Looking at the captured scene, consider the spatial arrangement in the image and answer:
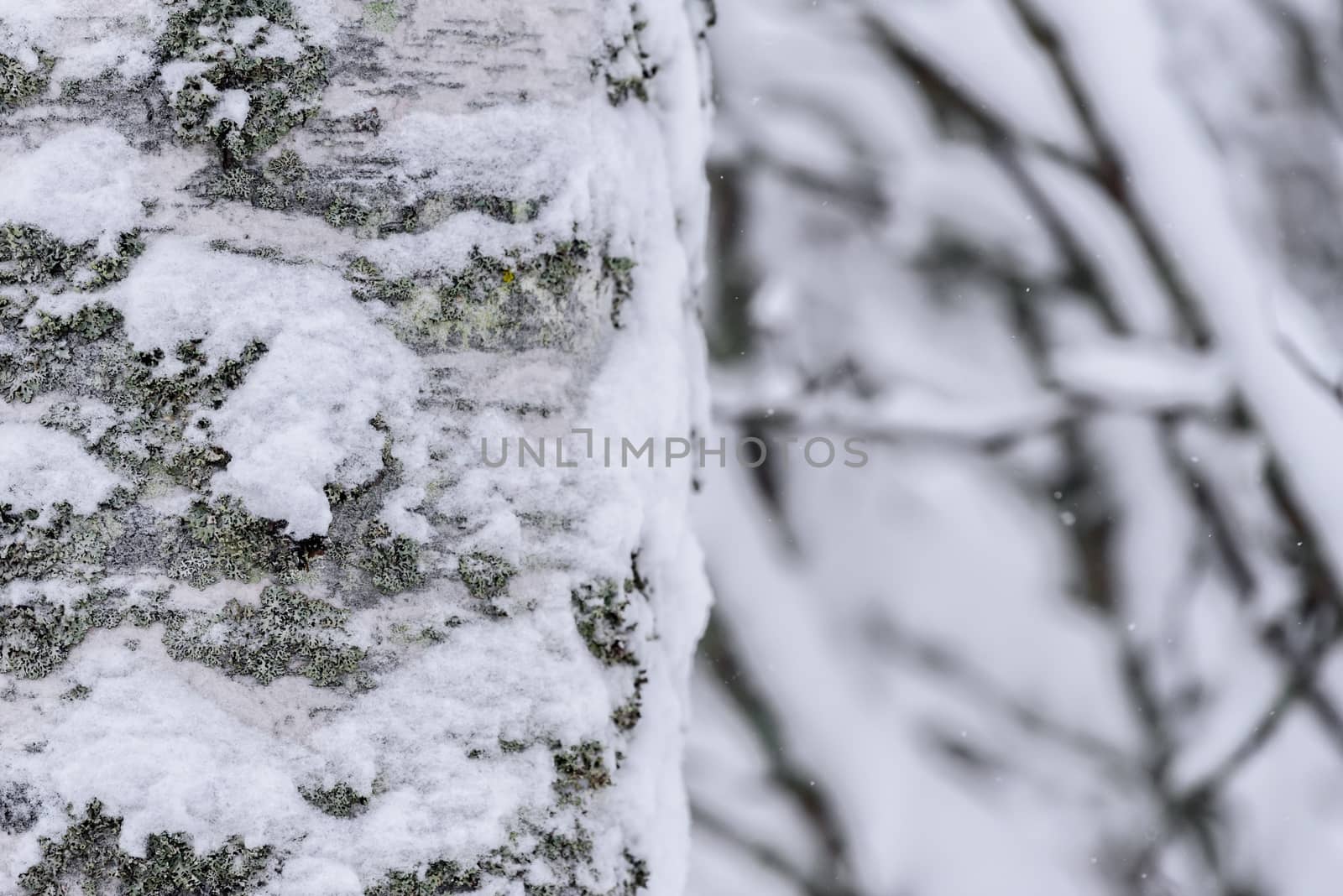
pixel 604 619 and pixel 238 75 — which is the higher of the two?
pixel 238 75

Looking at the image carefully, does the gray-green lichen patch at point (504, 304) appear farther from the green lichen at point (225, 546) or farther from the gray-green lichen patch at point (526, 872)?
the gray-green lichen patch at point (526, 872)

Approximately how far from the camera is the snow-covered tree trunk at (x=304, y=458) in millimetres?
579

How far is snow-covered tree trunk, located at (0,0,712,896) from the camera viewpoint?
1.90 feet

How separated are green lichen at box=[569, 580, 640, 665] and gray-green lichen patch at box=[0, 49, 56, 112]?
44 centimetres

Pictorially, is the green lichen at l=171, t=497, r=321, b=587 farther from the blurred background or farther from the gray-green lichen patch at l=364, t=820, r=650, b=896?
the blurred background

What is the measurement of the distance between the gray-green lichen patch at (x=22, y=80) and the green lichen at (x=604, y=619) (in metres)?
0.44

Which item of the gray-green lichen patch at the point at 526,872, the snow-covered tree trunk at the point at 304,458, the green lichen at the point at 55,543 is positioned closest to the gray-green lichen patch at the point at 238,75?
the snow-covered tree trunk at the point at 304,458

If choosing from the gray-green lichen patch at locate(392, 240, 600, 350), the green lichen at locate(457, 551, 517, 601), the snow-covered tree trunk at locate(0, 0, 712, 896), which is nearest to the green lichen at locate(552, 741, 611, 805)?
the snow-covered tree trunk at locate(0, 0, 712, 896)

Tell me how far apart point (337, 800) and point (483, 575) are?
151 millimetres

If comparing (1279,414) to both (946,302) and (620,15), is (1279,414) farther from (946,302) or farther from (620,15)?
(946,302)

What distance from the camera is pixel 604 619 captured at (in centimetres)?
65

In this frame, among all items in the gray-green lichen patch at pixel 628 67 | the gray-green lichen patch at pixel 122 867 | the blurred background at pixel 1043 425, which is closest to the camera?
the gray-green lichen patch at pixel 122 867

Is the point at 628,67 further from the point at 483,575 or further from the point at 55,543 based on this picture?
the point at 55,543

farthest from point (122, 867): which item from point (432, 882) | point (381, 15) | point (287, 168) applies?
point (381, 15)
